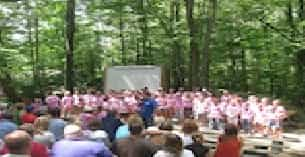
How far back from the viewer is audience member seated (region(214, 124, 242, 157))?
30.2 ft

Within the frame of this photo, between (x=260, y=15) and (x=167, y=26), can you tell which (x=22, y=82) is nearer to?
(x=167, y=26)

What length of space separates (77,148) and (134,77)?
71.5ft

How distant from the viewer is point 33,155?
308 inches

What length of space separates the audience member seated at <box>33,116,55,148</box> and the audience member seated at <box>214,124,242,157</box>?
230 centimetres

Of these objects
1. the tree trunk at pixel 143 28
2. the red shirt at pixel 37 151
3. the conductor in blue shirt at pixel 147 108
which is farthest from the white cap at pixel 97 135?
the tree trunk at pixel 143 28

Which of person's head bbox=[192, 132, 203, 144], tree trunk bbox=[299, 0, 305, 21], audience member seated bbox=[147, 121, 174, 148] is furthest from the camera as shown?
tree trunk bbox=[299, 0, 305, 21]

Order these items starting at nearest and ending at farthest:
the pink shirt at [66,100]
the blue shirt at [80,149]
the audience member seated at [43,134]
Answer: the blue shirt at [80,149] < the audience member seated at [43,134] < the pink shirt at [66,100]

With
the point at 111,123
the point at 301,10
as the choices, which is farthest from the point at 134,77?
the point at 301,10

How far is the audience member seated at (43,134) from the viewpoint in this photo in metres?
9.14

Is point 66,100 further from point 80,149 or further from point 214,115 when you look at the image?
point 80,149

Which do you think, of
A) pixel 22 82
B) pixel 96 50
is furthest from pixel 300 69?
pixel 22 82

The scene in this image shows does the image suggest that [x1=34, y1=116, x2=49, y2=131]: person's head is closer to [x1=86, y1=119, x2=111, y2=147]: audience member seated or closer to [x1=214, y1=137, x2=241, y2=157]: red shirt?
[x1=86, y1=119, x2=111, y2=147]: audience member seated

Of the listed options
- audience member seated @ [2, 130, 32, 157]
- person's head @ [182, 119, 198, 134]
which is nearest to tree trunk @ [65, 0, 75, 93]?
person's head @ [182, 119, 198, 134]

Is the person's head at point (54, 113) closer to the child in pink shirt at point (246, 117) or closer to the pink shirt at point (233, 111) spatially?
the child in pink shirt at point (246, 117)
